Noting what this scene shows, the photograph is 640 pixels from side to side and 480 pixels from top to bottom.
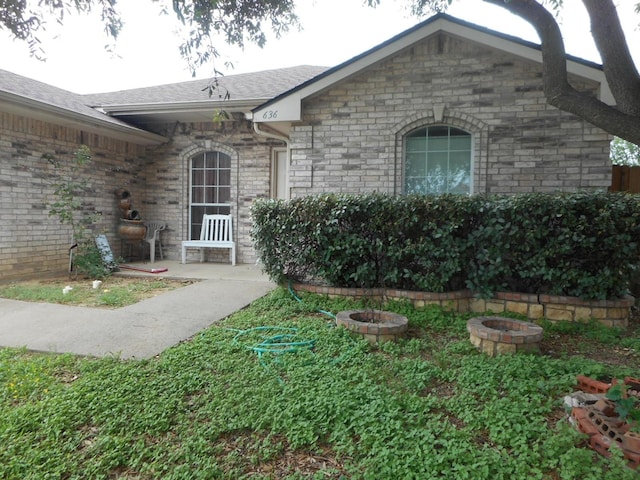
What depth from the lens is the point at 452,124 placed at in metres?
6.39

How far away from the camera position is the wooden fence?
278 inches

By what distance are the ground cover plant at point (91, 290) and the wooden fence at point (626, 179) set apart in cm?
741

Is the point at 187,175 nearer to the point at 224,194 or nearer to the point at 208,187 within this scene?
the point at 208,187

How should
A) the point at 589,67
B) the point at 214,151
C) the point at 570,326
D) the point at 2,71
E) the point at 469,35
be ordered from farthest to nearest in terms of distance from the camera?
the point at 214,151 → the point at 2,71 → the point at 469,35 → the point at 589,67 → the point at 570,326

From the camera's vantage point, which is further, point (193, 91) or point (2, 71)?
point (193, 91)

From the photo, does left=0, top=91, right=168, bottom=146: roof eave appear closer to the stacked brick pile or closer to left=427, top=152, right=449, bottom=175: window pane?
left=427, top=152, right=449, bottom=175: window pane

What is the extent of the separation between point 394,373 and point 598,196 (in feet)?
9.93

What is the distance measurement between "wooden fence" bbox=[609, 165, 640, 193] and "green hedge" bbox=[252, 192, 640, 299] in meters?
3.23

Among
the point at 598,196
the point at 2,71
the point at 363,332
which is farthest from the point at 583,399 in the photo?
the point at 2,71

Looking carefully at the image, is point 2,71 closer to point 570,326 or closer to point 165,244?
point 165,244

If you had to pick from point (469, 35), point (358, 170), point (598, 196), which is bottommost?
point (598, 196)

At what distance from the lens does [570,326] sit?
439cm

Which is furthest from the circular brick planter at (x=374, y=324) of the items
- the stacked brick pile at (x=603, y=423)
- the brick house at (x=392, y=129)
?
the brick house at (x=392, y=129)

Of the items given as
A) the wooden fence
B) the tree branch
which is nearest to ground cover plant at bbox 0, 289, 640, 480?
the tree branch
